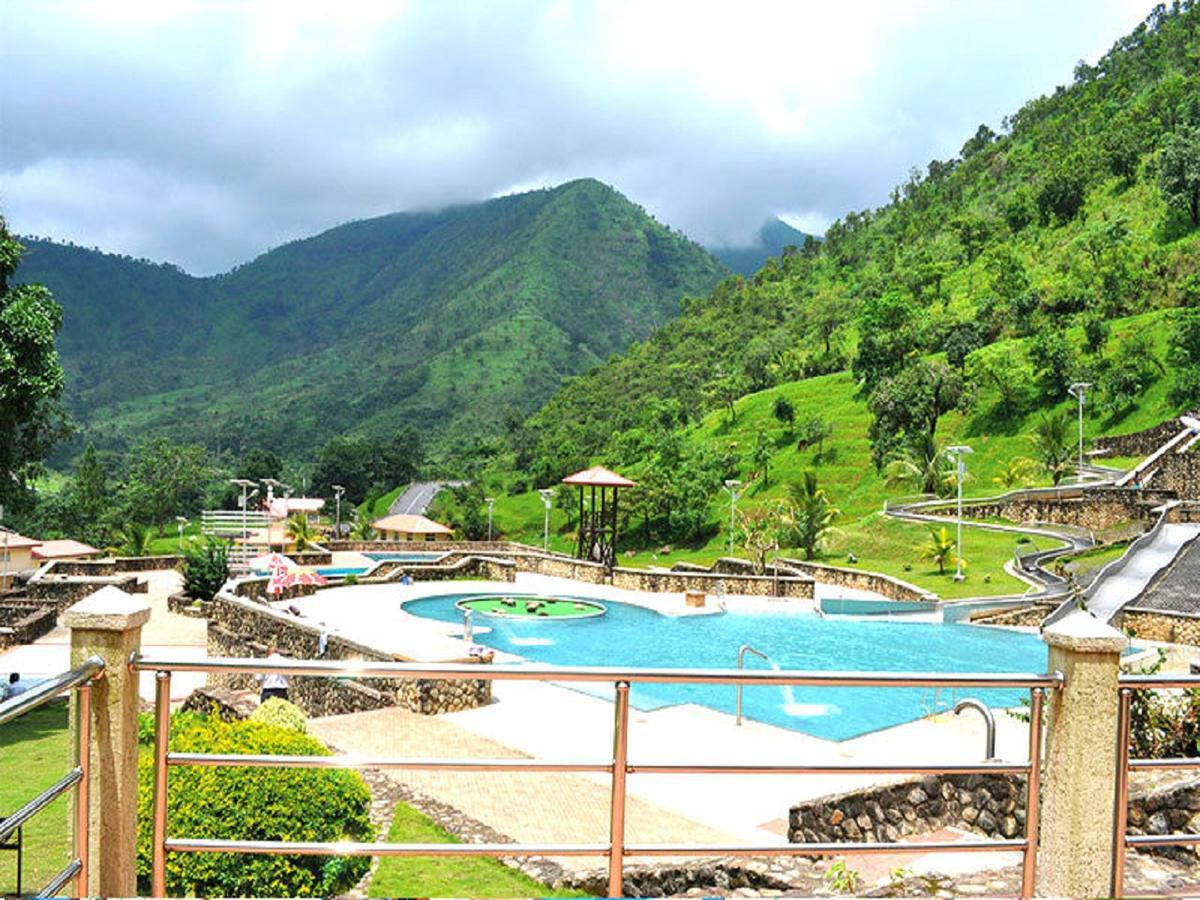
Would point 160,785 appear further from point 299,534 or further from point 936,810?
point 299,534

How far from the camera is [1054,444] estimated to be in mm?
37812

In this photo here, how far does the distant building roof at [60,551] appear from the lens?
1421 inches

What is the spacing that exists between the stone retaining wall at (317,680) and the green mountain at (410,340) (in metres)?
84.3

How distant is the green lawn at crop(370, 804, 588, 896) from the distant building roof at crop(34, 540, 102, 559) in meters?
34.8

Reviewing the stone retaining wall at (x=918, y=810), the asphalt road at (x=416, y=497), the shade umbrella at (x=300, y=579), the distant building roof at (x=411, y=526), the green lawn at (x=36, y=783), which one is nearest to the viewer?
the green lawn at (x=36, y=783)

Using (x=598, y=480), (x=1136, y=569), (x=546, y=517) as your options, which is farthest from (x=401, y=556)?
(x=1136, y=569)

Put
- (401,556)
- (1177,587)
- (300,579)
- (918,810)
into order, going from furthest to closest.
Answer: (401,556), (300,579), (1177,587), (918,810)

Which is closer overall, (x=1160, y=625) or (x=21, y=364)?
(x=21, y=364)

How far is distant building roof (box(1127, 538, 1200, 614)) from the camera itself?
19.8 meters

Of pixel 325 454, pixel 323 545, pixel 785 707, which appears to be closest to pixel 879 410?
pixel 323 545

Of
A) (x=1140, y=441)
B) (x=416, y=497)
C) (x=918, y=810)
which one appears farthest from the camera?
(x=416, y=497)

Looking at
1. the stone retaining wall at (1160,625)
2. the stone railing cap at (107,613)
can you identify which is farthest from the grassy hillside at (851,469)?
the stone railing cap at (107,613)

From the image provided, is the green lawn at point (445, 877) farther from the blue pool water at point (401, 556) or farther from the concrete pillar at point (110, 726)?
the blue pool water at point (401, 556)

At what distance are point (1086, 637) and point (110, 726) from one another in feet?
10.0
